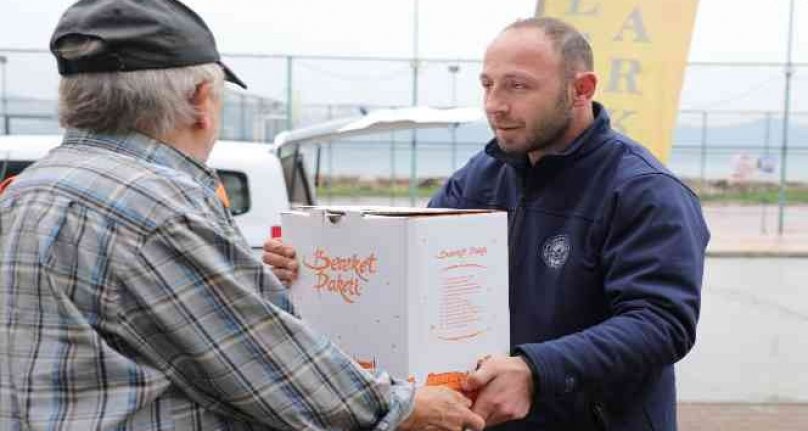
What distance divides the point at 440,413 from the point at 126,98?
33.0 inches

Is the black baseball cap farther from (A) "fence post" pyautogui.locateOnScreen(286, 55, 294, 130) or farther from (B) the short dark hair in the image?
(A) "fence post" pyautogui.locateOnScreen(286, 55, 294, 130)

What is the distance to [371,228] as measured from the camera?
1845 millimetres

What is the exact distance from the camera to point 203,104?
163 centimetres

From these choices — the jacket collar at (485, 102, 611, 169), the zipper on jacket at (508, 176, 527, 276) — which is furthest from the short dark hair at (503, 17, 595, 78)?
the zipper on jacket at (508, 176, 527, 276)

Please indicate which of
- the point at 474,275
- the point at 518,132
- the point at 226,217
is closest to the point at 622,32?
the point at 518,132

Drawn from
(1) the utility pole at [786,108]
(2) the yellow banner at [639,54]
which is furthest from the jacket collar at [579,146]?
(1) the utility pole at [786,108]

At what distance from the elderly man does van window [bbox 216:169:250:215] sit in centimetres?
553

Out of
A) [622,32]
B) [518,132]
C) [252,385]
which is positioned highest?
[622,32]

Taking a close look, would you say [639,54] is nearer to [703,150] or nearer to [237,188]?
[237,188]

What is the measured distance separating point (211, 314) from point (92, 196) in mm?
262

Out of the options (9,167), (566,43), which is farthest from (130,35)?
(9,167)

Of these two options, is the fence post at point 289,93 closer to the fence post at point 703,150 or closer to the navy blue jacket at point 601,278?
the fence post at point 703,150

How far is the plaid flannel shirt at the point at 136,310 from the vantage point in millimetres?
1423

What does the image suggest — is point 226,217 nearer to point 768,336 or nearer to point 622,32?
point 622,32
